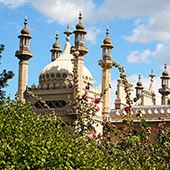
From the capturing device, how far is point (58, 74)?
29594 mm

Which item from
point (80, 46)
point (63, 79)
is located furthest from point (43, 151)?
point (63, 79)

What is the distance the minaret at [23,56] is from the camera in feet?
98.0

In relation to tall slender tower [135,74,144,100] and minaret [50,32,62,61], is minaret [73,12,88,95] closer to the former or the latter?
minaret [50,32,62,61]

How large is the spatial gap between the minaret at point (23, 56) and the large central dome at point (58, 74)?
117 cm

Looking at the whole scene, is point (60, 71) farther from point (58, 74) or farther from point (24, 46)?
point (24, 46)

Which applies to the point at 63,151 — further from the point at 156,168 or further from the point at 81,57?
the point at 81,57

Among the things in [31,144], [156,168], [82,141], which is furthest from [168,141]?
[31,144]

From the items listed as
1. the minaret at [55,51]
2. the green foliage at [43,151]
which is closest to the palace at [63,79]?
the minaret at [55,51]

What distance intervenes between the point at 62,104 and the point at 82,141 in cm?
1912

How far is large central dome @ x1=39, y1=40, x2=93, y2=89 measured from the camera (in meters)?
29.5

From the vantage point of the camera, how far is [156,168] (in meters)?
10.8

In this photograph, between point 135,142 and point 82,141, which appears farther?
point 135,142

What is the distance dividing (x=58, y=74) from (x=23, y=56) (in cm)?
261

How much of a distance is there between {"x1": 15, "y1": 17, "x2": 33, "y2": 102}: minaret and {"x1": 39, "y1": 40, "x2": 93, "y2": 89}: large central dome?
117 centimetres
